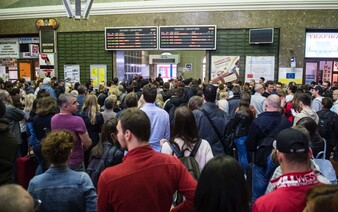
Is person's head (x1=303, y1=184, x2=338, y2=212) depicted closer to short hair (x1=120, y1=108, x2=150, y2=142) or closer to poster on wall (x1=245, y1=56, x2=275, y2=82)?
short hair (x1=120, y1=108, x2=150, y2=142)

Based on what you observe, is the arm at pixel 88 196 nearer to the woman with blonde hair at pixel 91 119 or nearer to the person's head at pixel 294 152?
the person's head at pixel 294 152

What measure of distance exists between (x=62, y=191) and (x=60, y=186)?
0.04m

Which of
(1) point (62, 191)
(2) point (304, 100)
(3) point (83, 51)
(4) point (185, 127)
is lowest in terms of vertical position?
(1) point (62, 191)

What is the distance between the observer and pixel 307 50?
39.8ft

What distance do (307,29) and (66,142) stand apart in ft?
37.4

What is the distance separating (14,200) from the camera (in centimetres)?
142

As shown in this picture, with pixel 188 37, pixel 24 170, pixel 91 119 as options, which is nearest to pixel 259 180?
pixel 91 119

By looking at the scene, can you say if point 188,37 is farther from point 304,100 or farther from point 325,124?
point 304,100

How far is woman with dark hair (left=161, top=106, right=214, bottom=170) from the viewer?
3059 millimetres

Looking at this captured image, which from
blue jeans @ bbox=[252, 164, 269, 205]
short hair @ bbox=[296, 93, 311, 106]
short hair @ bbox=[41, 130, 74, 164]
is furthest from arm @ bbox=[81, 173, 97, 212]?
short hair @ bbox=[296, 93, 311, 106]

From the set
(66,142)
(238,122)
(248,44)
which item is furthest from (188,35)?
(66,142)

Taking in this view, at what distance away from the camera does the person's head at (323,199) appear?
1.41 m

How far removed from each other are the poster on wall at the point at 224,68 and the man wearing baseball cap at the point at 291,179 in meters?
10.6

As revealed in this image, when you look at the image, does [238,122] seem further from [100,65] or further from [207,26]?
[100,65]
